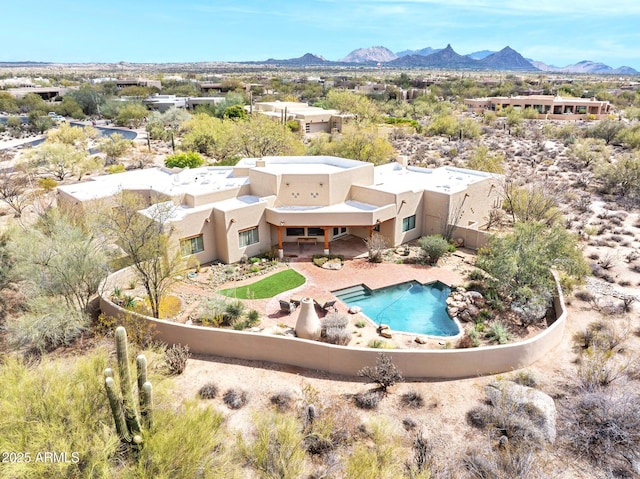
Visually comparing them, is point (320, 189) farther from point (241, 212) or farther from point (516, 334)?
point (516, 334)

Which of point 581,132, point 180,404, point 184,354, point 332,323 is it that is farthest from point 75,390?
point 581,132

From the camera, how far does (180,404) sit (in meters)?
14.4

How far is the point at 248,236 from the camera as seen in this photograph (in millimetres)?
25953

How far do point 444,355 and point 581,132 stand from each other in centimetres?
6282

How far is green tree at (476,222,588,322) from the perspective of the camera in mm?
19984

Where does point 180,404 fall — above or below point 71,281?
below

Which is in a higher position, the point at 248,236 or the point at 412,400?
the point at 248,236

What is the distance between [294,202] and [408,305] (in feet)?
32.9

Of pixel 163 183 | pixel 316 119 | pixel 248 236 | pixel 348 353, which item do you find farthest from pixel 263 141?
pixel 348 353

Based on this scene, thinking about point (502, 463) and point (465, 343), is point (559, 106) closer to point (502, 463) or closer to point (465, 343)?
point (465, 343)

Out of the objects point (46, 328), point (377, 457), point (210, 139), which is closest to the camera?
point (377, 457)

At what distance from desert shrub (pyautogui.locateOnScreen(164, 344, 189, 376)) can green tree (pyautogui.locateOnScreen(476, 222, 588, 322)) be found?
1439 cm

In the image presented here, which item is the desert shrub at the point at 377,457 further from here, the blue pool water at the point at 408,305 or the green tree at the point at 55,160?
the green tree at the point at 55,160

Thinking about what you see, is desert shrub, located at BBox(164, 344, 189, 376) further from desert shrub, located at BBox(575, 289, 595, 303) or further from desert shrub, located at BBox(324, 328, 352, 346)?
desert shrub, located at BBox(575, 289, 595, 303)
